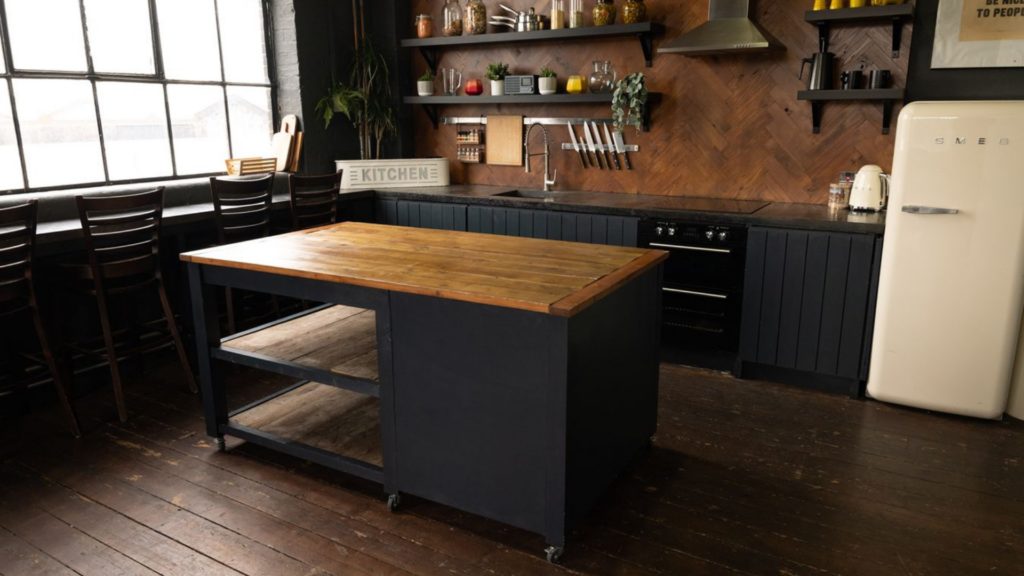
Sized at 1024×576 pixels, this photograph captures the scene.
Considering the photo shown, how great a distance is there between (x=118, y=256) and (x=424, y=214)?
6.76 ft

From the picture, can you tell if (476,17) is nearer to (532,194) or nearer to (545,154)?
(545,154)

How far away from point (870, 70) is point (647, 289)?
7.58 feet

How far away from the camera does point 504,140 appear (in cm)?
535

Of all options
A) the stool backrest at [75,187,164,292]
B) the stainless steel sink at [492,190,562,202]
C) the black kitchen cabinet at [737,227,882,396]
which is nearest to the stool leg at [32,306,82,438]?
the stool backrest at [75,187,164,292]

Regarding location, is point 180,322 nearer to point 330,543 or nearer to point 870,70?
point 330,543

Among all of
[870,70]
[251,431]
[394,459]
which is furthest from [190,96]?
[870,70]

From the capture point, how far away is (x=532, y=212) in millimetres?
4484

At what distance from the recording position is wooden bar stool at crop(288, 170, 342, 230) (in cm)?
422

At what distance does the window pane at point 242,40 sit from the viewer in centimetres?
486

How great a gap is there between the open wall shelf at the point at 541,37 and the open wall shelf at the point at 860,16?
953 mm

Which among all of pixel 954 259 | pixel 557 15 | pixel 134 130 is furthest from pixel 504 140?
pixel 954 259

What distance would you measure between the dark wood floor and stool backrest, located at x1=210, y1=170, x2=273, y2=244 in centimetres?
108

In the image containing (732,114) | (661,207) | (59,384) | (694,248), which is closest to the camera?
(59,384)

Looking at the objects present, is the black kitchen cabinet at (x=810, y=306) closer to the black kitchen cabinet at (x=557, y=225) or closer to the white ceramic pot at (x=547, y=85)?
the black kitchen cabinet at (x=557, y=225)
